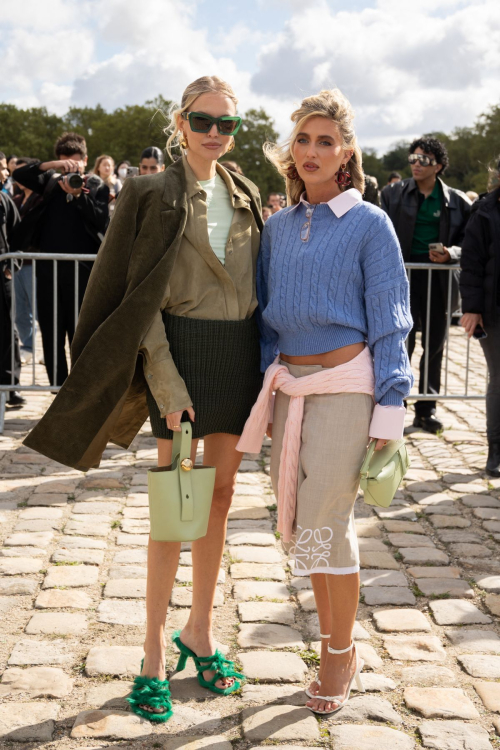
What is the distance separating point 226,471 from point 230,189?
3.37ft

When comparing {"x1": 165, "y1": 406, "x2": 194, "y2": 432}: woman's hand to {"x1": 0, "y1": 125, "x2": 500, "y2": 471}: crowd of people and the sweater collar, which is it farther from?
{"x1": 0, "y1": 125, "x2": 500, "y2": 471}: crowd of people

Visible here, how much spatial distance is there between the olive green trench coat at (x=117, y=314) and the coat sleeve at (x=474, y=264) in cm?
368

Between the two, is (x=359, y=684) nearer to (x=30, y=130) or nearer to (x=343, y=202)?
(x=343, y=202)

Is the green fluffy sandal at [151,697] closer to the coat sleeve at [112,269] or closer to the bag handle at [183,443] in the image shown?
the bag handle at [183,443]

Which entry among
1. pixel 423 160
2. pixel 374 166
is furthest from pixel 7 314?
pixel 374 166

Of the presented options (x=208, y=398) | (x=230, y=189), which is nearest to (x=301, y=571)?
(x=208, y=398)

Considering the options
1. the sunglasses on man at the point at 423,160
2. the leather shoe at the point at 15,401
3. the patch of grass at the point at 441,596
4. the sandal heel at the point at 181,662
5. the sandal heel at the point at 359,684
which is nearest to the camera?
the sandal heel at the point at 359,684

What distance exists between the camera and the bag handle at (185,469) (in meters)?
3.03

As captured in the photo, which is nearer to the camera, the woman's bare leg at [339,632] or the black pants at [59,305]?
the woman's bare leg at [339,632]

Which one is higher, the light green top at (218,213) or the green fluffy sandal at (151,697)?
the light green top at (218,213)

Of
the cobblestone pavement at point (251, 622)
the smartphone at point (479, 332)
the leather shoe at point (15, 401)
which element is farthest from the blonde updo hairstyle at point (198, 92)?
the leather shoe at point (15, 401)

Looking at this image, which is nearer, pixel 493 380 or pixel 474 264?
pixel 474 264

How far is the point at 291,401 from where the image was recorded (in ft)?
10.3

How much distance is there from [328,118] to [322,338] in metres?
0.74
